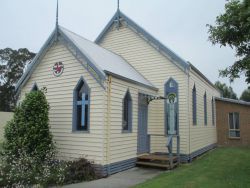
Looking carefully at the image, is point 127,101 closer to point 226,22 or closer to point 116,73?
point 116,73

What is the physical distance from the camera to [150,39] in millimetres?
17234

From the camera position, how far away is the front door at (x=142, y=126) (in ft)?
47.9

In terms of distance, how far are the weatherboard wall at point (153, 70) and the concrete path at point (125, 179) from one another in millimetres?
2680

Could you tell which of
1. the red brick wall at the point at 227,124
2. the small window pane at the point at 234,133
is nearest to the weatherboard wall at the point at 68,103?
the red brick wall at the point at 227,124

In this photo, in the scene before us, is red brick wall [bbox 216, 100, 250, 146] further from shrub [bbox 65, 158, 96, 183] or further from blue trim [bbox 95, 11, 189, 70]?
shrub [bbox 65, 158, 96, 183]

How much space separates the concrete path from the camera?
10289 mm

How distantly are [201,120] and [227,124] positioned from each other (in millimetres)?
6384

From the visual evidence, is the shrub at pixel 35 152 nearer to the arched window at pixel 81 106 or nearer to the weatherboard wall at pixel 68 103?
the weatherboard wall at pixel 68 103

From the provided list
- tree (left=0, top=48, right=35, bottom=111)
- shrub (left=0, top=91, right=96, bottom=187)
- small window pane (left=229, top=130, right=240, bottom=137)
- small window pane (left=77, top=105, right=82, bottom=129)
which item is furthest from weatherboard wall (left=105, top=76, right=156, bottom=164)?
tree (left=0, top=48, right=35, bottom=111)

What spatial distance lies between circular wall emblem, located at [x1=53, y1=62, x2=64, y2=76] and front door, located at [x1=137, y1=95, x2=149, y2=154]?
3.95 meters

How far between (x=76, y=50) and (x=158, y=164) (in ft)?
20.1

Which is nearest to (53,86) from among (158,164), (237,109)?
(158,164)

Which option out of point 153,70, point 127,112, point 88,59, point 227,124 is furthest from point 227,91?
point 88,59

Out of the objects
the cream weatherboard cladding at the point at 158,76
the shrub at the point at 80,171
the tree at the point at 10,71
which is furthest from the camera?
the tree at the point at 10,71
